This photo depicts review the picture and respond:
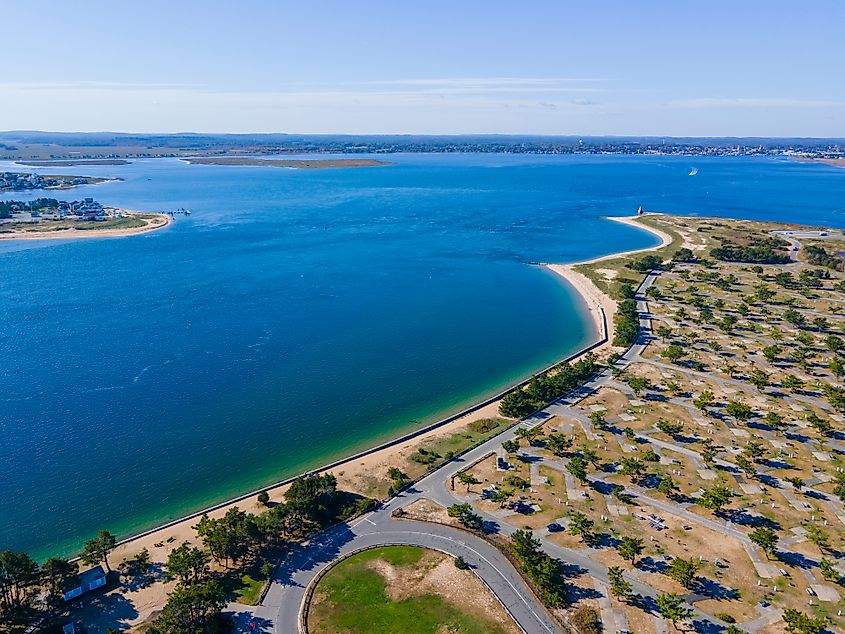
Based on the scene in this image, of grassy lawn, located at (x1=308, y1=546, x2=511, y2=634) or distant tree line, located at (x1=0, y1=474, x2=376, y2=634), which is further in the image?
grassy lawn, located at (x1=308, y1=546, x2=511, y2=634)

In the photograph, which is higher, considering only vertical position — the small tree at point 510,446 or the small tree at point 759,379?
the small tree at point 759,379

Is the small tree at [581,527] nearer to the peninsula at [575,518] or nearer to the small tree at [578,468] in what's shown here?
the peninsula at [575,518]

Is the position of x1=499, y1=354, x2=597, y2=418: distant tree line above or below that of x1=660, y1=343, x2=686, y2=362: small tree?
below

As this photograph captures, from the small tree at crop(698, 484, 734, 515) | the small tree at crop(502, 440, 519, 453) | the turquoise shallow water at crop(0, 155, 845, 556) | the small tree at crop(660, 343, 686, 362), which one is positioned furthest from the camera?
the small tree at crop(660, 343, 686, 362)

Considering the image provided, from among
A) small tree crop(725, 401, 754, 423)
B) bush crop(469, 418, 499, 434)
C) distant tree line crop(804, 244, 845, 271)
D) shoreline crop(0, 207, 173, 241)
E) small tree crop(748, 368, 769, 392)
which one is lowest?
bush crop(469, 418, 499, 434)

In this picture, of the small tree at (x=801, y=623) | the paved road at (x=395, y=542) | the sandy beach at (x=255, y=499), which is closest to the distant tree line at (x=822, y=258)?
the sandy beach at (x=255, y=499)

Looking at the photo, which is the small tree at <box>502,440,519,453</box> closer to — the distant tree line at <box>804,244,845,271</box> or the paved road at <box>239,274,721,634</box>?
the paved road at <box>239,274,721,634</box>

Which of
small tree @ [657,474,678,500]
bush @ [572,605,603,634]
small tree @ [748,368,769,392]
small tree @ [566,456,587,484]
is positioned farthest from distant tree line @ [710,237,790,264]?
bush @ [572,605,603,634]
